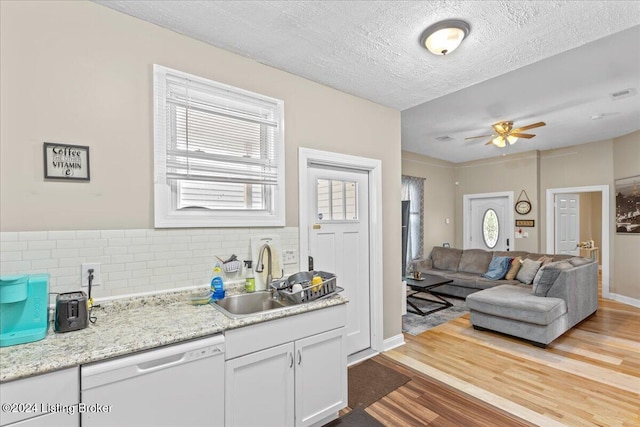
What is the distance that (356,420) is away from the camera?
7.22 feet

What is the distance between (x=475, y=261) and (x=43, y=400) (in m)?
6.27

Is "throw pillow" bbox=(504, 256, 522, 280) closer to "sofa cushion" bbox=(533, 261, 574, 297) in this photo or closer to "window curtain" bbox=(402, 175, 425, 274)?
"sofa cushion" bbox=(533, 261, 574, 297)

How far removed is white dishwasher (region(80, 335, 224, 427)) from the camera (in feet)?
4.25

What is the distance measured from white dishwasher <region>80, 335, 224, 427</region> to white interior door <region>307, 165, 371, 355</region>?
1409 mm

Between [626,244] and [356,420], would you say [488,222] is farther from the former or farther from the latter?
[356,420]

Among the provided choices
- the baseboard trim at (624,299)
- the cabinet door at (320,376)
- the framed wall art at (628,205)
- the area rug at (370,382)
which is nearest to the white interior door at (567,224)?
the framed wall art at (628,205)

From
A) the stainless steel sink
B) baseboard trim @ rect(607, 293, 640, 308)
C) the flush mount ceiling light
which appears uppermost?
the flush mount ceiling light

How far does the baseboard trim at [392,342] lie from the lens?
3275 millimetres

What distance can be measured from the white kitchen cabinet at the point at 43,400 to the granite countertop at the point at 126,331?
0.13ft

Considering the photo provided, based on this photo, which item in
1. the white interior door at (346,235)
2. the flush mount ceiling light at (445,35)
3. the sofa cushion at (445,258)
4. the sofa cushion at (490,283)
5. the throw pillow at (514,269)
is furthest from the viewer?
the sofa cushion at (445,258)

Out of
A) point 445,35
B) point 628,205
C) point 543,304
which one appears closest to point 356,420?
point 543,304

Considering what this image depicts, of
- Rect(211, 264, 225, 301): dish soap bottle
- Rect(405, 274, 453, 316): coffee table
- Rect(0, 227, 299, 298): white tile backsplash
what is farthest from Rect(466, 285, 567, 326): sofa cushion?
Rect(211, 264, 225, 301): dish soap bottle

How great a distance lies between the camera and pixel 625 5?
176cm

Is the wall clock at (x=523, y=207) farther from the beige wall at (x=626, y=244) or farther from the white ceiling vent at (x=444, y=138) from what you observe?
the white ceiling vent at (x=444, y=138)
